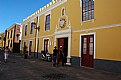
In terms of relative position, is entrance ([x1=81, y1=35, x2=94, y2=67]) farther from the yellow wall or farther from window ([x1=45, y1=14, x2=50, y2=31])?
window ([x1=45, y1=14, x2=50, y2=31])

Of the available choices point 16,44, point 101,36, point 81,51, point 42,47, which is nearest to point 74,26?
point 81,51

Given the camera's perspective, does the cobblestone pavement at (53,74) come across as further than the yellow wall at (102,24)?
No

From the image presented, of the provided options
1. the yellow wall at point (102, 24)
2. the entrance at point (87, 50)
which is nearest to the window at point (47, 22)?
the yellow wall at point (102, 24)

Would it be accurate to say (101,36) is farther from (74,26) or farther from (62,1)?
(62,1)

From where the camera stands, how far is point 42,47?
2169cm

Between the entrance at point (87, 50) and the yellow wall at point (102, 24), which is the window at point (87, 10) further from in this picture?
the entrance at point (87, 50)

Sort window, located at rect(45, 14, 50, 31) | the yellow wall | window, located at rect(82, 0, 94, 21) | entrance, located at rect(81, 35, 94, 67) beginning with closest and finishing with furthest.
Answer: the yellow wall, entrance, located at rect(81, 35, 94, 67), window, located at rect(82, 0, 94, 21), window, located at rect(45, 14, 50, 31)

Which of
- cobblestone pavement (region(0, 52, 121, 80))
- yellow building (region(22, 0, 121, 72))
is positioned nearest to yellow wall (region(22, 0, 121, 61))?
yellow building (region(22, 0, 121, 72))

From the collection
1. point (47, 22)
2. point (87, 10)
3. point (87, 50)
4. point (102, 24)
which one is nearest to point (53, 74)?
point (87, 50)

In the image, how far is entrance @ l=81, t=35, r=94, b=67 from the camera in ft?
44.2

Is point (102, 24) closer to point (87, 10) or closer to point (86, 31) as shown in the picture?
point (86, 31)

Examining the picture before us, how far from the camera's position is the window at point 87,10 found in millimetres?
13869

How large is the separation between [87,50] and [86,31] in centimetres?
157

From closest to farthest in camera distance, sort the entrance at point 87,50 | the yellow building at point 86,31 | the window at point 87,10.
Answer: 1. the yellow building at point 86,31
2. the entrance at point 87,50
3. the window at point 87,10
